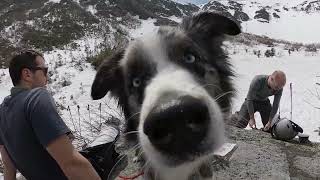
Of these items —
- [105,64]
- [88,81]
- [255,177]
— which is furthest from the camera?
[88,81]

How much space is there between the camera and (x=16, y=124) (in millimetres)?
3264

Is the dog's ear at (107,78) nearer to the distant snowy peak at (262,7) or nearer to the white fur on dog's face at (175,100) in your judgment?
the white fur on dog's face at (175,100)

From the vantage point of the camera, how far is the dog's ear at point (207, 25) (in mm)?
3447

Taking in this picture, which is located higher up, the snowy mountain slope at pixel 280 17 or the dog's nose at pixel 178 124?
the dog's nose at pixel 178 124

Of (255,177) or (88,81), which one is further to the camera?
(88,81)

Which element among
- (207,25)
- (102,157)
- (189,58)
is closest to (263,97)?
(102,157)

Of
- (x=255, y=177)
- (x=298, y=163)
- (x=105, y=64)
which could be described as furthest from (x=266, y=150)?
(x=105, y=64)

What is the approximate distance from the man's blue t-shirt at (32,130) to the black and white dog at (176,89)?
0.52m

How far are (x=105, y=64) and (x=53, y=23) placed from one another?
23193 mm

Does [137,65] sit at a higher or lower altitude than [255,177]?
higher

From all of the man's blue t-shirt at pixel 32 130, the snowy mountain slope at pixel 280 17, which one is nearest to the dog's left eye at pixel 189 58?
the man's blue t-shirt at pixel 32 130

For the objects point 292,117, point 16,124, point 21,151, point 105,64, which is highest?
point 105,64

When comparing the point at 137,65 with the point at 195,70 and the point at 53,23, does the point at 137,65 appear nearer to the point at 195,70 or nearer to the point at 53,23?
the point at 195,70

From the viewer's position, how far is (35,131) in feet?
10.3
